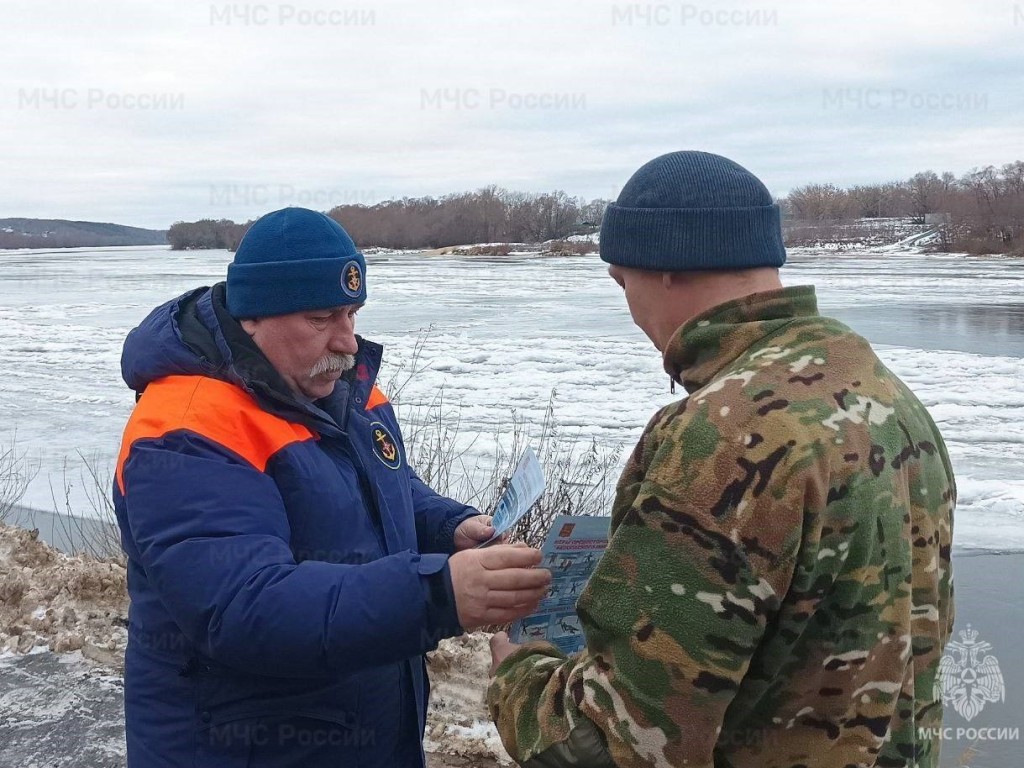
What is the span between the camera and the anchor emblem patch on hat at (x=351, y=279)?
7.86ft

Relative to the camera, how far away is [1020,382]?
38.4 ft

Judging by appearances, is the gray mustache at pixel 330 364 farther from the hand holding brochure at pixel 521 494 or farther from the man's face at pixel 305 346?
the hand holding brochure at pixel 521 494

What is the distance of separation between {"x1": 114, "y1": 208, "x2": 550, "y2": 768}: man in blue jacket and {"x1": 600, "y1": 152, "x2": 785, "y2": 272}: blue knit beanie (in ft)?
2.18

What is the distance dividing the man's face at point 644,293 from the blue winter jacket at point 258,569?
631mm

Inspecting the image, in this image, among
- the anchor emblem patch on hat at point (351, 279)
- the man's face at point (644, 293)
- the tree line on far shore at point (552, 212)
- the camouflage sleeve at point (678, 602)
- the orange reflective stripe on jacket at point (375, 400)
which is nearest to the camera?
the camouflage sleeve at point (678, 602)

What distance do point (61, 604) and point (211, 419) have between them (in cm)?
395

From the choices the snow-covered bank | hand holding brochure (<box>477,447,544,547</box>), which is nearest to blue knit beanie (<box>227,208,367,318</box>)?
hand holding brochure (<box>477,447,544,547</box>)

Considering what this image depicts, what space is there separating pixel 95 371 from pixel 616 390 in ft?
26.4

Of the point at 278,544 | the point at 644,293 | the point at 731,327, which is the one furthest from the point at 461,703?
the point at 731,327

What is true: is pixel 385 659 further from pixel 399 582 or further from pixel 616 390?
pixel 616 390

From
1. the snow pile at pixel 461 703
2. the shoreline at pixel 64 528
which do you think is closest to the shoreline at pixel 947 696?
the snow pile at pixel 461 703

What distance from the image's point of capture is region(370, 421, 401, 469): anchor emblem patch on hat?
2.44 m

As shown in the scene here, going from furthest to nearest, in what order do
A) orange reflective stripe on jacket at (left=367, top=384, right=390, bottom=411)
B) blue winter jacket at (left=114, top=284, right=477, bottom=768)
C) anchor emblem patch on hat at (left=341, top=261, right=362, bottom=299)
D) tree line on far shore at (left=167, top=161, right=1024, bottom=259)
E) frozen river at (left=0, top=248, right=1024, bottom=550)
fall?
tree line on far shore at (left=167, top=161, right=1024, bottom=259), frozen river at (left=0, top=248, right=1024, bottom=550), orange reflective stripe on jacket at (left=367, top=384, right=390, bottom=411), anchor emblem patch on hat at (left=341, top=261, right=362, bottom=299), blue winter jacket at (left=114, top=284, right=477, bottom=768)

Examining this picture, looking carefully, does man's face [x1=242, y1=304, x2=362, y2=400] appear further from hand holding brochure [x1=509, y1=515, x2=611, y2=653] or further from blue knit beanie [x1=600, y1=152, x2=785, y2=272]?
blue knit beanie [x1=600, y1=152, x2=785, y2=272]
